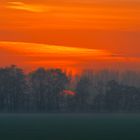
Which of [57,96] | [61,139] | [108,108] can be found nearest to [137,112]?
[108,108]

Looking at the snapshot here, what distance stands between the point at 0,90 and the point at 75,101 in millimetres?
17030

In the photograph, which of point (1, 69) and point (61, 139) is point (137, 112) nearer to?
point (1, 69)

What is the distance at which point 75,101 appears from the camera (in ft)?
600

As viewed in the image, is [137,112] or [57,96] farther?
[137,112]

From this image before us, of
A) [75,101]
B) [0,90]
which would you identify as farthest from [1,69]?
[75,101]

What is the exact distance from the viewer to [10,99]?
176m

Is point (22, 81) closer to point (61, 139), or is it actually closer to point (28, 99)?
point (28, 99)

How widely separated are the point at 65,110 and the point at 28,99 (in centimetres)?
900

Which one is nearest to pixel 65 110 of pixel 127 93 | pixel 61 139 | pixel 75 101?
pixel 75 101

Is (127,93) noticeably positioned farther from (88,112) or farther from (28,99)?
(28,99)

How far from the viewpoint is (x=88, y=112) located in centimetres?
18425

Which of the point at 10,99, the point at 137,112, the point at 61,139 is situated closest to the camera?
the point at 61,139

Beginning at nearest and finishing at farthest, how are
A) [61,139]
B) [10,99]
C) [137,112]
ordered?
[61,139] → [10,99] → [137,112]

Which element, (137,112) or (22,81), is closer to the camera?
(22,81)
